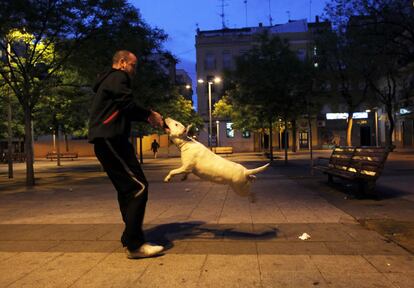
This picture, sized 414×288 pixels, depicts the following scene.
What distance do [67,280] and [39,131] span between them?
40.0m

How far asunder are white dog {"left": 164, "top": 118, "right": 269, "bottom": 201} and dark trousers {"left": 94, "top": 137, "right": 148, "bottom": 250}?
44 cm

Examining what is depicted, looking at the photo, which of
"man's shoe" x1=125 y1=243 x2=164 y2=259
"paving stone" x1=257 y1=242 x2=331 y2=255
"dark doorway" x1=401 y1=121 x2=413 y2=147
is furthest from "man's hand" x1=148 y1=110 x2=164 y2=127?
"dark doorway" x1=401 y1=121 x2=413 y2=147

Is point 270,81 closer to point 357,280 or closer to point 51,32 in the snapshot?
point 51,32

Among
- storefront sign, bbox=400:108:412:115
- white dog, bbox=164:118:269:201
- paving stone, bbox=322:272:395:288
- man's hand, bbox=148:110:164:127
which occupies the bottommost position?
paving stone, bbox=322:272:395:288

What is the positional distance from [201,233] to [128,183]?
→ 1840mm

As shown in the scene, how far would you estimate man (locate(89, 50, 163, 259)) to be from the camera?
5082 mm

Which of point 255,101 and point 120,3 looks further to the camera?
point 255,101

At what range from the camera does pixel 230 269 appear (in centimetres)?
479

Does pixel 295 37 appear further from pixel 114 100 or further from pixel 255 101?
pixel 114 100

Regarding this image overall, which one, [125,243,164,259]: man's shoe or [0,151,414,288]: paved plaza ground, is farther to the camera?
[125,243,164,259]: man's shoe

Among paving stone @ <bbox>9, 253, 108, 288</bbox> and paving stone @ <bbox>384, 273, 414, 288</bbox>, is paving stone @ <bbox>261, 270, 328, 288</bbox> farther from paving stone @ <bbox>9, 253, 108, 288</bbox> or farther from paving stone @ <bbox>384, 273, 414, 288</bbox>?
paving stone @ <bbox>9, 253, 108, 288</bbox>

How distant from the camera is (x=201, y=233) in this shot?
6672mm

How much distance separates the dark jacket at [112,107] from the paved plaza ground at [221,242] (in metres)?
1.46

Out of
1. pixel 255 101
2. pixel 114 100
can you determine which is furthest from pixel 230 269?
pixel 255 101
